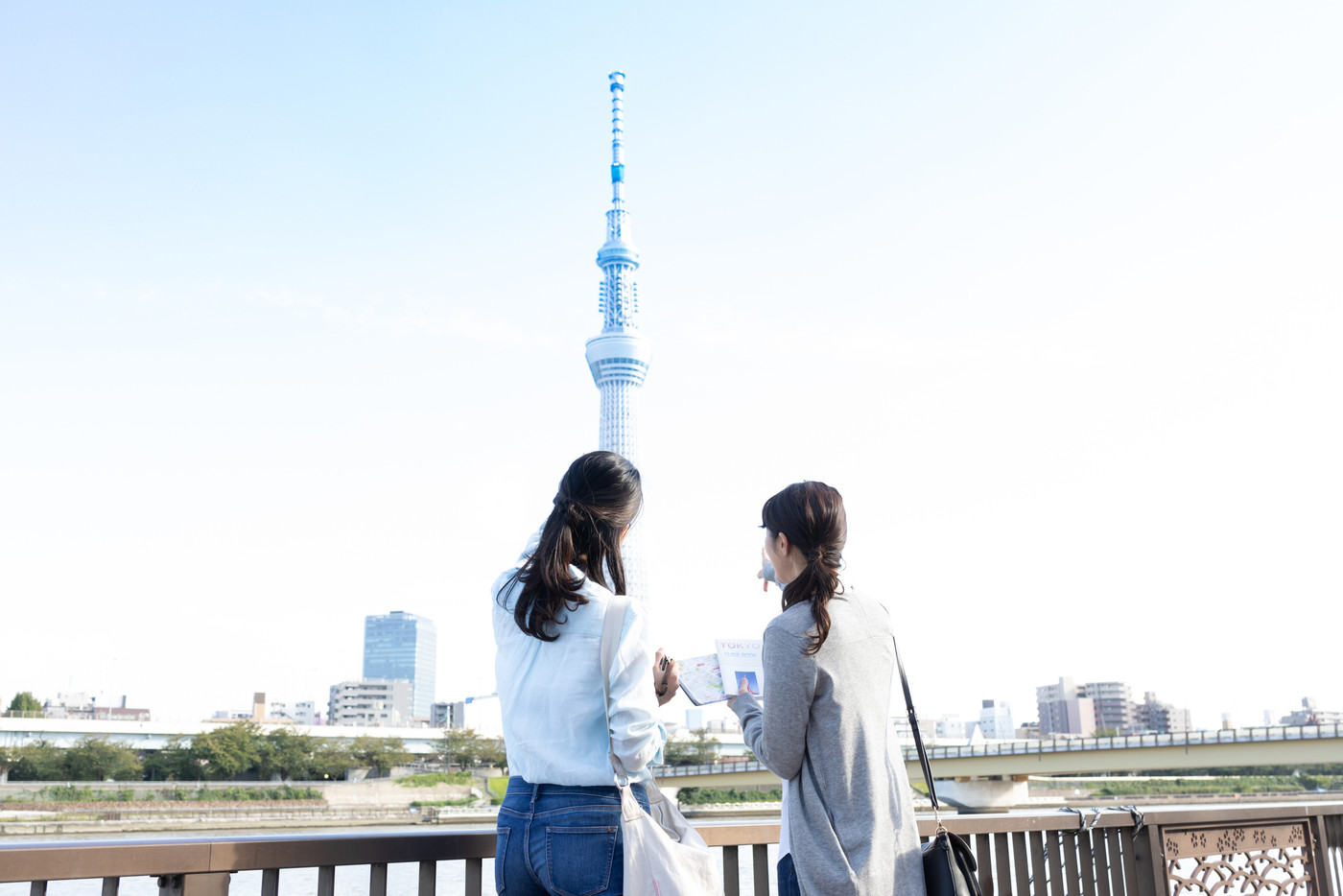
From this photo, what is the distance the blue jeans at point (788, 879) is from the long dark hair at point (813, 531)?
62 cm

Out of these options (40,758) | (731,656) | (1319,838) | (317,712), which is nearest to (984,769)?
(1319,838)

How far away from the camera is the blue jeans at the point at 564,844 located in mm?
2273

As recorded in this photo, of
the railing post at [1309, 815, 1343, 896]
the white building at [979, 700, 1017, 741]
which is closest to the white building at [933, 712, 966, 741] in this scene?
the white building at [979, 700, 1017, 741]

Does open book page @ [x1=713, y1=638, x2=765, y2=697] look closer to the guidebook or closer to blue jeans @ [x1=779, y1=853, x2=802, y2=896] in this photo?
the guidebook

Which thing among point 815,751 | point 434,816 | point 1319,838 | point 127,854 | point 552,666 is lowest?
point 434,816

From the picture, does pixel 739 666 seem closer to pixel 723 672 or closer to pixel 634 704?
pixel 723 672

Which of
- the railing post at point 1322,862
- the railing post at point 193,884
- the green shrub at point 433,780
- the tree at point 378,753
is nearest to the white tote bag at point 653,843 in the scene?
the railing post at point 193,884

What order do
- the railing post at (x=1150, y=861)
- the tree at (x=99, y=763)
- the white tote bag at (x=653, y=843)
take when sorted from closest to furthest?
the white tote bag at (x=653, y=843)
the railing post at (x=1150, y=861)
the tree at (x=99, y=763)

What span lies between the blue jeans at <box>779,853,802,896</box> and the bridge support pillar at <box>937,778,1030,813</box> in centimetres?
3310

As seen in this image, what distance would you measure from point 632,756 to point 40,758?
47372 millimetres

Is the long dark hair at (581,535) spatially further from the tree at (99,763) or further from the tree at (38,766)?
the tree at (38,766)

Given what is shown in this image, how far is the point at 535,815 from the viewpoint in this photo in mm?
2344

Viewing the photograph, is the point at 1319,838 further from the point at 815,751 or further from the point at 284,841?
the point at 284,841

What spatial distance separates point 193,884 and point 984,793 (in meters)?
34.1
